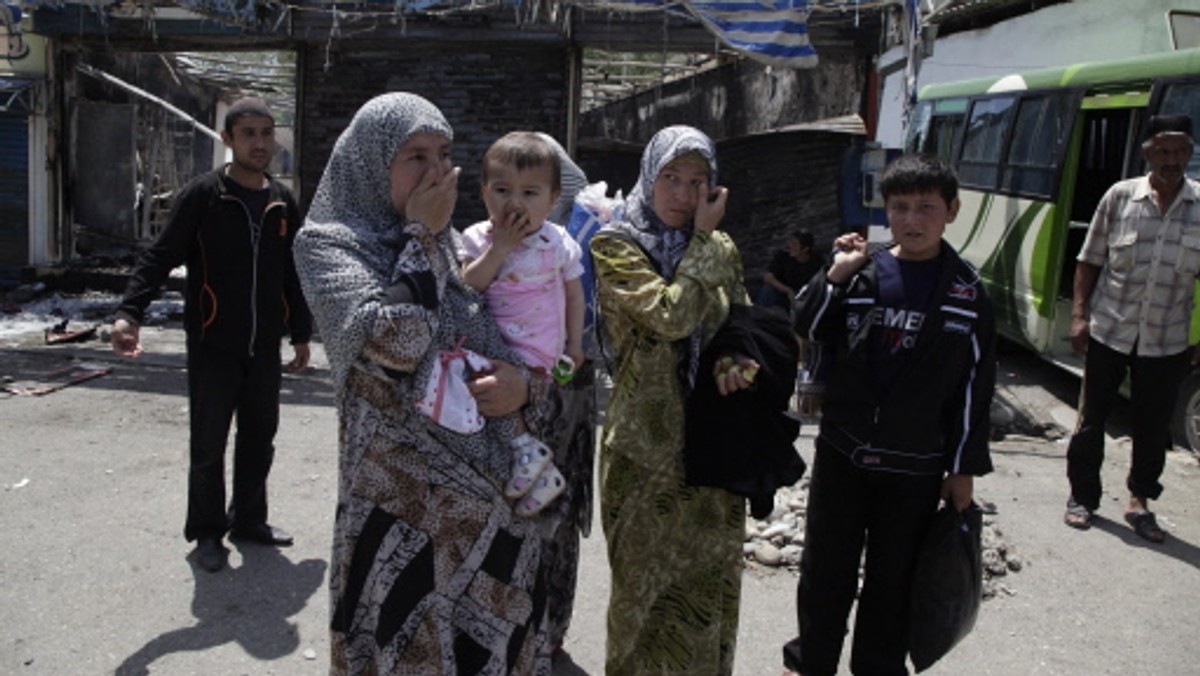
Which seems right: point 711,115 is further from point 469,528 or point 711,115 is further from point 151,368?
point 469,528

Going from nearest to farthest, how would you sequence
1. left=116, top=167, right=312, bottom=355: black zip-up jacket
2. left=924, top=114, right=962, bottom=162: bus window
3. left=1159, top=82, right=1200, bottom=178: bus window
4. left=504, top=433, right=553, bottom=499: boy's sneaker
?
1. left=504, top=433, right=553, bottom=499: boy's sneaker
2. left=116, top=167, right=312, bottom=355: black zip-up jacket
3. left=1159, top=82, right=1200, bottom=178: bus window
4. left=924, top=114, right=962, bottom=162: bus window

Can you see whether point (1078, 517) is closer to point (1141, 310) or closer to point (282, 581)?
point (1141, 310)

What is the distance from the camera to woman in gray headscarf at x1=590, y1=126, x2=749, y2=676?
8.82 ft

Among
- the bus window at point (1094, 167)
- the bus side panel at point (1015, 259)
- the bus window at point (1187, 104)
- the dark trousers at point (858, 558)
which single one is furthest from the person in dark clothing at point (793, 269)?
the dark trousers at point (858, 558)

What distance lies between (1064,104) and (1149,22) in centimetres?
607

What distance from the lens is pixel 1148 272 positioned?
469 cm

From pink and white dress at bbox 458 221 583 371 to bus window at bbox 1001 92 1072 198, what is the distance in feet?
20.6

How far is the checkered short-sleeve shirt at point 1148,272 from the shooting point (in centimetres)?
462

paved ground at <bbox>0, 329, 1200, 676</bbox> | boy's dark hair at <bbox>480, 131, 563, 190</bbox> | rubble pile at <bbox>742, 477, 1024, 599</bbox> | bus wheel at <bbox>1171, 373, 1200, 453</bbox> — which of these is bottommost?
paved ground at <bbox>0, 329, 1200, 676</bbox>

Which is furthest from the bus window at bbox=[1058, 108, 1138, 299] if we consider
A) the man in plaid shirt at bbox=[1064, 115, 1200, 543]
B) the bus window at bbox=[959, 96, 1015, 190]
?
the man in plaid shirt at bbox=[1064, 115, 1200, 543]

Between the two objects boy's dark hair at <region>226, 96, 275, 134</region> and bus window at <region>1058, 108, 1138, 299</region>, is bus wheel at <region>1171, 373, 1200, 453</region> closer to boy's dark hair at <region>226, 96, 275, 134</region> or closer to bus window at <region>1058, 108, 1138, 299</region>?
bus window at <region>1058, 108, 1138, 299</region>

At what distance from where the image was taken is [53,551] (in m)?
4.09

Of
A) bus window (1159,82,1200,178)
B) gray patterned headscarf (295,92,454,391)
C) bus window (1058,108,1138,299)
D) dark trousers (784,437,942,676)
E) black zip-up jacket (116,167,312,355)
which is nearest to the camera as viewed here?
gray patterned headscarf (295,92,454,391)

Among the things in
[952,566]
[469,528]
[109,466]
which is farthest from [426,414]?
[109,466]
